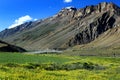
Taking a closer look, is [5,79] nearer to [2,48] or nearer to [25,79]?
[25,79]

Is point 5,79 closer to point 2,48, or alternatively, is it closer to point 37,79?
point 37,79

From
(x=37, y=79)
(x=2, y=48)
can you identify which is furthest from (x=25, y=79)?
(x=2, y=48)

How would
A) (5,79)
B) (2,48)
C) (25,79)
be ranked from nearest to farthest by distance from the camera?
(5,79) → (25,79) → (2,48)

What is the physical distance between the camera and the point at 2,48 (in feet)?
473

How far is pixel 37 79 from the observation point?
22.2m

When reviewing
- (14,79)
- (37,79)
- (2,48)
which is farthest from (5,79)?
(2,48)

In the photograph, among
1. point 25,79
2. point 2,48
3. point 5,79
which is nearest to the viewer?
point 5,79

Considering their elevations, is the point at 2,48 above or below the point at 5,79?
above

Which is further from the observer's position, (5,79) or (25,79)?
(25,79)

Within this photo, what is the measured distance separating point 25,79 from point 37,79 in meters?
1.12

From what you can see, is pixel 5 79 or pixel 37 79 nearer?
pixel 5 79

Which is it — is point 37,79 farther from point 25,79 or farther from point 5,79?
point 5,79

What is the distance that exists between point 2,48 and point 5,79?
12639 centimetres

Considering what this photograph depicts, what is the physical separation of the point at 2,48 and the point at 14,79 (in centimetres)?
12583
